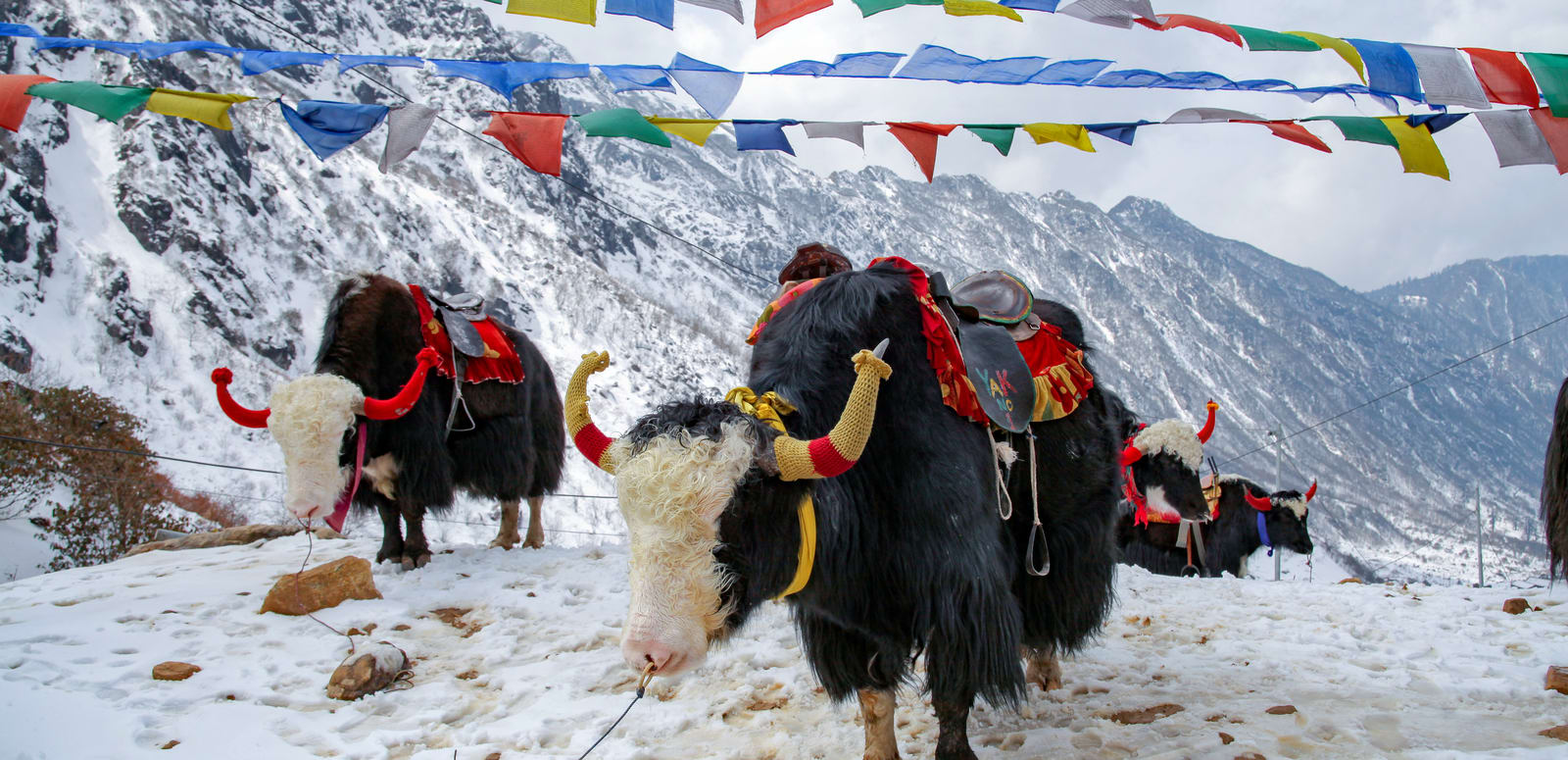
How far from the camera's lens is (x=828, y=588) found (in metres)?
2.09

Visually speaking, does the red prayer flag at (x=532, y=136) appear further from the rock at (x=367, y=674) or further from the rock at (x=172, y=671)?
the rock at (x=172, y=671)

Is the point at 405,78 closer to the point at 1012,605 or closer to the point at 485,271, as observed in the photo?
the point at 485,271

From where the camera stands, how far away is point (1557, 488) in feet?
11.3

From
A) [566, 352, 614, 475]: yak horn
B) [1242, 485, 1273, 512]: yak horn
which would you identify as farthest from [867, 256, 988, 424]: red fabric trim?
[1242, 485, 1273, 512]: yak horn

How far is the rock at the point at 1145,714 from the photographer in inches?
112

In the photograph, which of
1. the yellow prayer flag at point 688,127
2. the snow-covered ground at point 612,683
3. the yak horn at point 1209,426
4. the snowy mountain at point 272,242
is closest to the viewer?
the snow-covered ground at point 612,683

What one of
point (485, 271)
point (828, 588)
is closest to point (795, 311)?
→ point (828, 588)

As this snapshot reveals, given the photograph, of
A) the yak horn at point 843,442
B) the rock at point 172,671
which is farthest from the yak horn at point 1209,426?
the rock at point 172,671

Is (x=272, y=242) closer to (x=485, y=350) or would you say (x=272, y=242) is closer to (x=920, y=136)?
(x=485, y=350)

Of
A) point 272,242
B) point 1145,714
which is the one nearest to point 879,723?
point 1145,714

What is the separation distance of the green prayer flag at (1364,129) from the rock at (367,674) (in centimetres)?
437

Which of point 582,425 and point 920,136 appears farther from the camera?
point 920,136

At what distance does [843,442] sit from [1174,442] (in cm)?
557

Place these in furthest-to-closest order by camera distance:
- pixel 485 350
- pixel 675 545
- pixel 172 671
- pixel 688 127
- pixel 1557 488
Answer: pixel 485 350 < pixel 688 127 < pixel 1557 488 < pixel 172 671 < pixel 675 545
